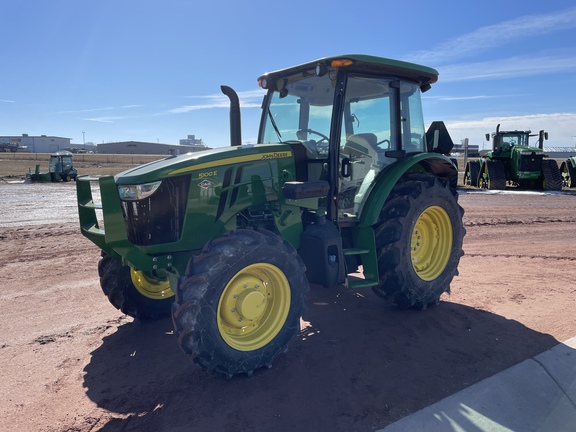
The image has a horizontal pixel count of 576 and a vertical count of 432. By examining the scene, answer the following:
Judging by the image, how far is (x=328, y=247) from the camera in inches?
162

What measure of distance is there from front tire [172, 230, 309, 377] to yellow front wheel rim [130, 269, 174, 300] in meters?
1.34

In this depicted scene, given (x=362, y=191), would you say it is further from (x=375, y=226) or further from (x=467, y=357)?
(x=467, y=357)

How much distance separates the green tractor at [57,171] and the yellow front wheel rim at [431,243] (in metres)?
27.9

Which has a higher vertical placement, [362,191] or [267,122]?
[267,122]

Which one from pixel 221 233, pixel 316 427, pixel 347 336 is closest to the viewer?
pixel 316 427

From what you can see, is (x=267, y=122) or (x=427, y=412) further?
(x=267, y=122)

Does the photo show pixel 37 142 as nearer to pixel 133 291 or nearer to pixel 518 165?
pixel 518 165

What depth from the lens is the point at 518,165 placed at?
18.8 meters

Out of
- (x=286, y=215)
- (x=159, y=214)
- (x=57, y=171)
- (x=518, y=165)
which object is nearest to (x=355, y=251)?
(x=286, y=215)

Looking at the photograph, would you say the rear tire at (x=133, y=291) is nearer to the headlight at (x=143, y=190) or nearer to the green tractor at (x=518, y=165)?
the headlight at (x=143, y=190)

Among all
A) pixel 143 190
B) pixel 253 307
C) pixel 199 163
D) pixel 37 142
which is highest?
pixel 37 142

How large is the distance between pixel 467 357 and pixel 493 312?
127 cm

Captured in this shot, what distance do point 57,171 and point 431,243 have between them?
28543mm

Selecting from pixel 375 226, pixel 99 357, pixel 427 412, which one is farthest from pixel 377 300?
pixel 99 357
